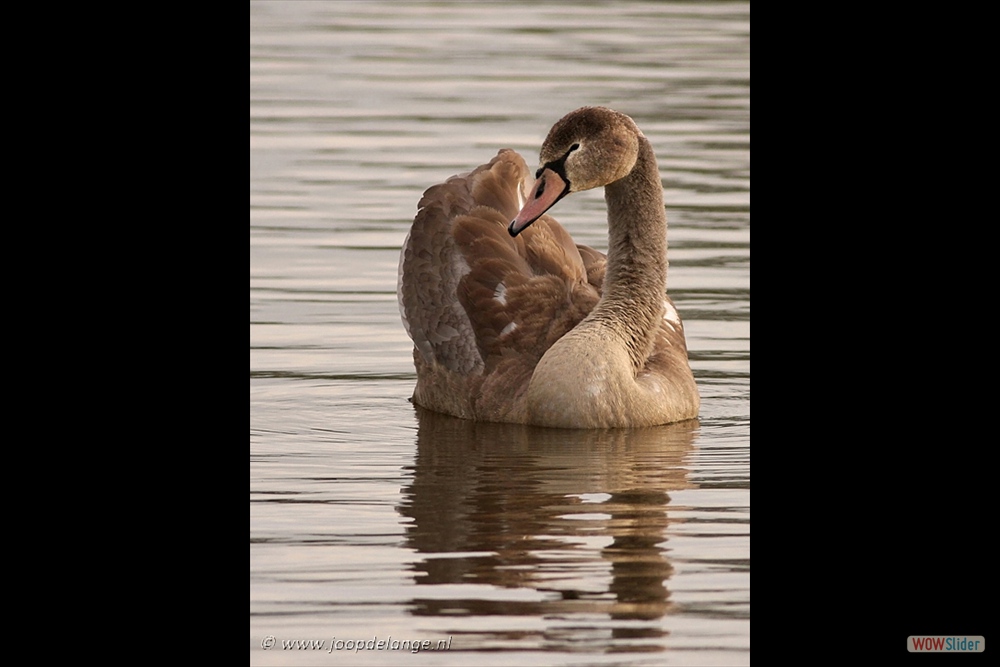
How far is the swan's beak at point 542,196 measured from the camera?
11523 mm

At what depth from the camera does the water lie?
7945mm

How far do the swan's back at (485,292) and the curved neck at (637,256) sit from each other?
0.39 meters

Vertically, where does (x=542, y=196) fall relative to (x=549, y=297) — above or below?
above

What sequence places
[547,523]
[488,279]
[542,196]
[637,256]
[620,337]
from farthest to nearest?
[488,279] < [637,256] < [620,337] < [542,196] < [547,523]

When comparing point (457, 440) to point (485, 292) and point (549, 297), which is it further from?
point (549, 297)

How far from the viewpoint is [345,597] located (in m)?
8.20

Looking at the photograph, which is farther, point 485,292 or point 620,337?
point 485,292

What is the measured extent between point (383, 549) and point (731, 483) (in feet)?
7.69

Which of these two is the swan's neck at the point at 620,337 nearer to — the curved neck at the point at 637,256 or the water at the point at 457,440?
the curved neck at the point at 637,256

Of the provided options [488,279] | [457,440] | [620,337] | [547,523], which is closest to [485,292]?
[488,279]

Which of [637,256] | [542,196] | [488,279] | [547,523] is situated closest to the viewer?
[547,523]

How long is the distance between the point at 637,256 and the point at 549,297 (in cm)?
64

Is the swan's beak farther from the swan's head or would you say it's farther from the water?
the water

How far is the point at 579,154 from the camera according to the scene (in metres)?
11.7
